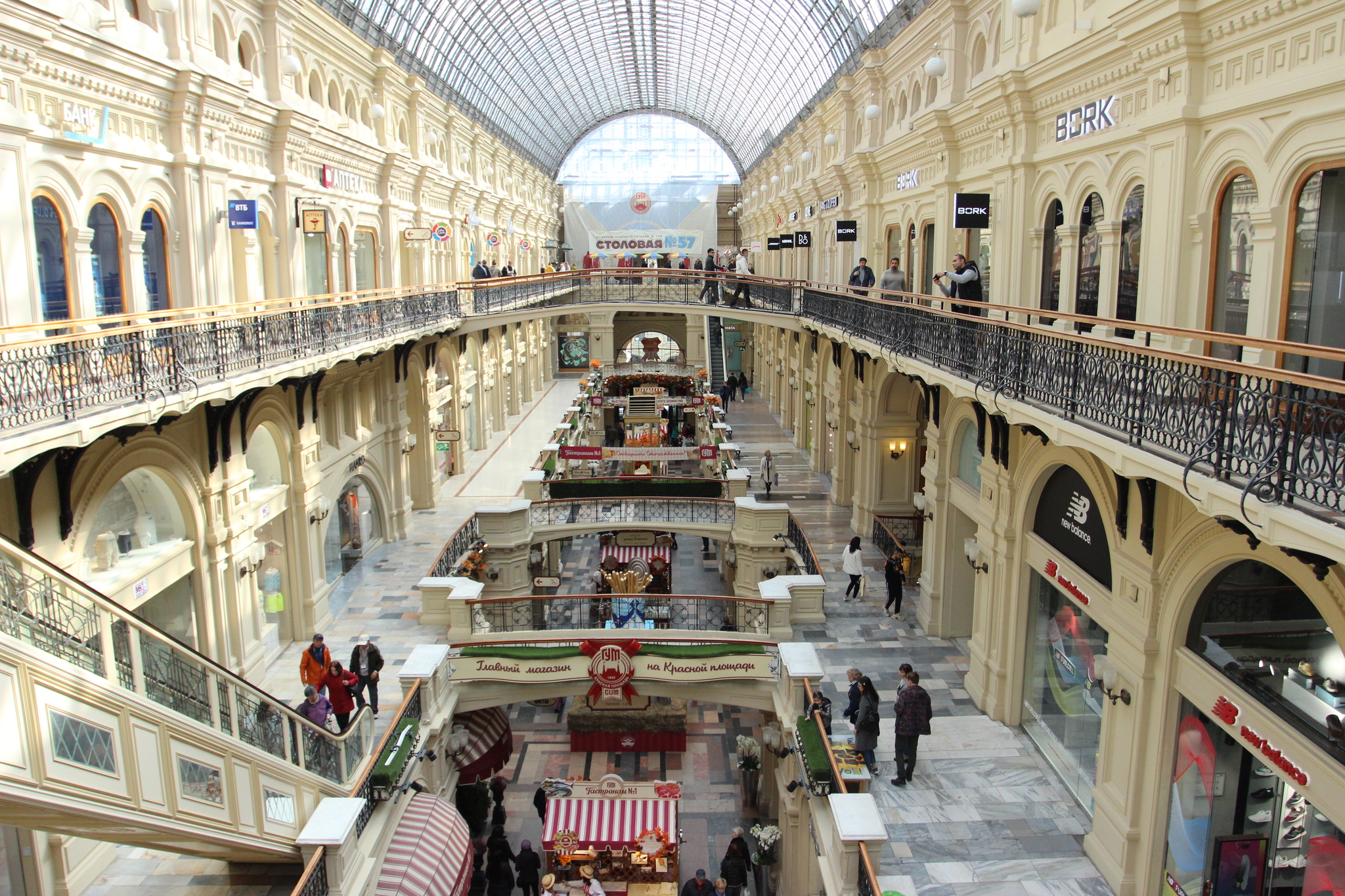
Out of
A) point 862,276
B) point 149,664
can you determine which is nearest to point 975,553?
point 862,276

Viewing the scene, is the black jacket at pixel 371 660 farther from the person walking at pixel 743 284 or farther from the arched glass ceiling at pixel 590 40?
the person walking at pixel 743 284

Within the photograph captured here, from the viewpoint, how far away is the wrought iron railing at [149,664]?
6.63 meters

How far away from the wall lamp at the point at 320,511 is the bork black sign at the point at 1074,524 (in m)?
12.1

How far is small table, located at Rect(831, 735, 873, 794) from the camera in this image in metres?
9.93

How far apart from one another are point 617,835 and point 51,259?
33.2 ft

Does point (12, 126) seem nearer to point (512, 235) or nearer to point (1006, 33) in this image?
point (1006, 33)

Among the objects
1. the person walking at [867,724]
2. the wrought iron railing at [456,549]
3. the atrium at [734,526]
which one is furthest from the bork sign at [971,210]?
the wrought iron railing at [456,549]

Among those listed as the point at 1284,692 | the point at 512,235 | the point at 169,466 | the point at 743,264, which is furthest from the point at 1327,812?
the point at 512,235

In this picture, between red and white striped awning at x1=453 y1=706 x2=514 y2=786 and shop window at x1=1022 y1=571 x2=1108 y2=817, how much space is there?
7656 millimetres

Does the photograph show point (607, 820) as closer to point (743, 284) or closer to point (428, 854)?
point (428, 854)

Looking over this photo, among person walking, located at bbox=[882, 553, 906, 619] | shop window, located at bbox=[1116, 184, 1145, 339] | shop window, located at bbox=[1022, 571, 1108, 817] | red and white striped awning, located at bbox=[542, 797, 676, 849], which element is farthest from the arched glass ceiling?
red and white striped awning, located at bbox=[542, 797, 676, 849]

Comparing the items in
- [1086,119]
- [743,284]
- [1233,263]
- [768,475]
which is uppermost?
[1086,119]

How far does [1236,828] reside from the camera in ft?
26.2

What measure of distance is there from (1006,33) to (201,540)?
1320cm
